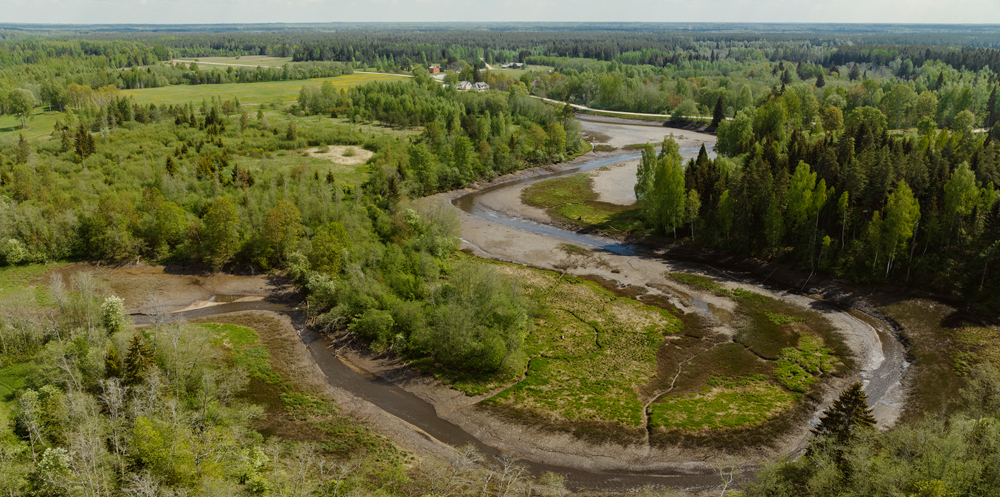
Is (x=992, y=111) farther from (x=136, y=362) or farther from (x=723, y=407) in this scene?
(x=136, y=362)

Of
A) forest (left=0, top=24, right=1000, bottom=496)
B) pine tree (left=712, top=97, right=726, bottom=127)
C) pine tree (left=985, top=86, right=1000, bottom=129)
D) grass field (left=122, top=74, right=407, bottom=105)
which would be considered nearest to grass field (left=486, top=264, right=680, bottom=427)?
forest (left=0, top=24, right=1000, bottom=496)

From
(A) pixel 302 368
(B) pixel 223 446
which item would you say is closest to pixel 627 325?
(A) pixel 302 368

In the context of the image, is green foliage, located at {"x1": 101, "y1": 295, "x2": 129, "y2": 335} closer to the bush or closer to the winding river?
the winding river

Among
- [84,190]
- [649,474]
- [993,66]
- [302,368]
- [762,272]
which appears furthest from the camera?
[993,66]

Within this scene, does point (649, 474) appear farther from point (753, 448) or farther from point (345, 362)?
point (345, 362)

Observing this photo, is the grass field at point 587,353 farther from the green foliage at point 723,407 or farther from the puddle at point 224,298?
the puddle at point 224,298

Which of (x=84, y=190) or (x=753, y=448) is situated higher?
(x=84, y=190)

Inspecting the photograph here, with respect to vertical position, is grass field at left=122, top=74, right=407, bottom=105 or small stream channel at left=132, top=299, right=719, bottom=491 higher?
grass field at left=122, top=74, right=407, bottom=105

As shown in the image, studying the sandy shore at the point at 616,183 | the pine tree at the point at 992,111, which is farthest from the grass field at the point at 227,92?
the pine tree at the point at 992,111
